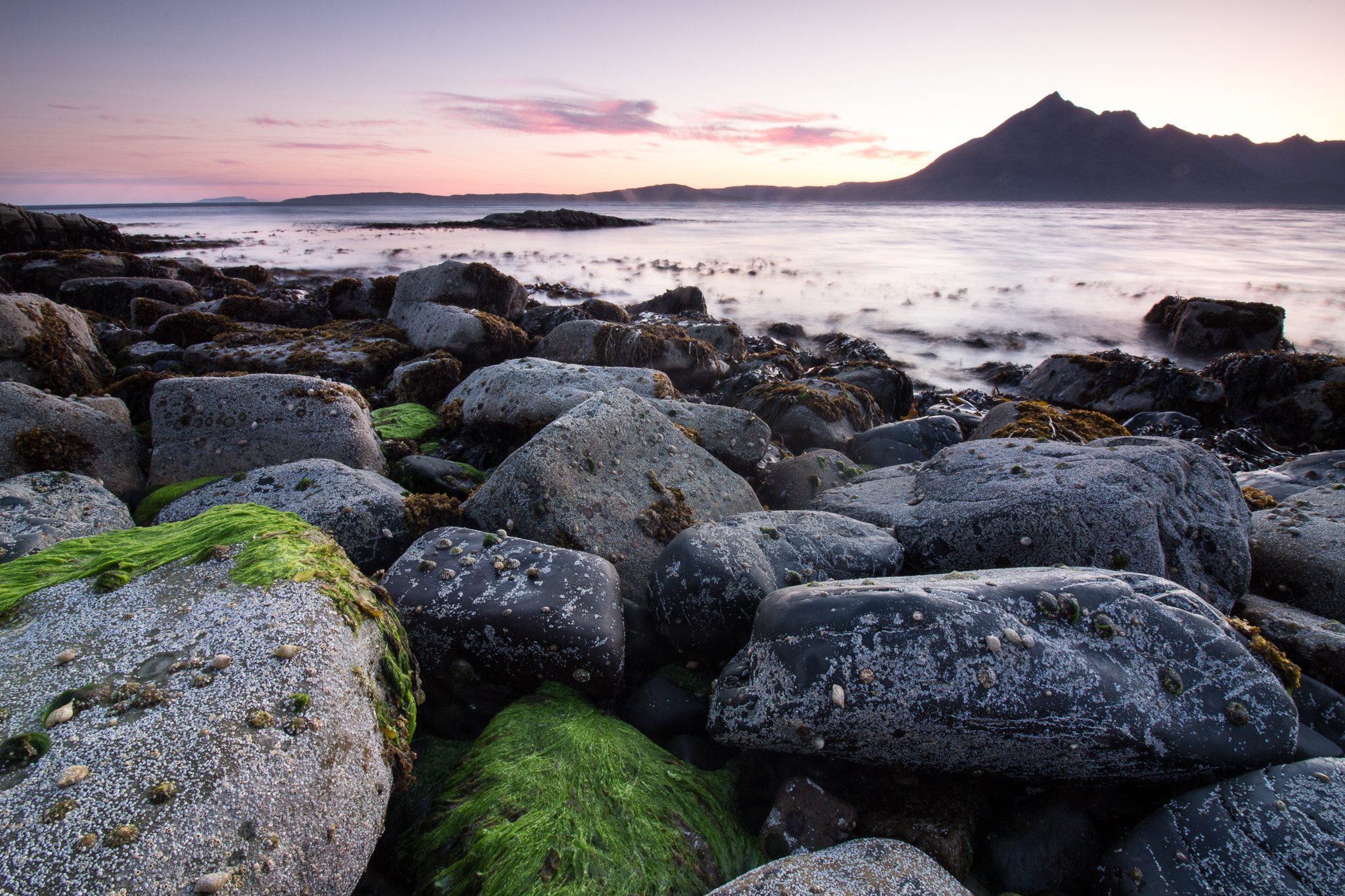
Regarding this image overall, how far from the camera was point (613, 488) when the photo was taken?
401cm

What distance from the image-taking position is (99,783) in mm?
1639

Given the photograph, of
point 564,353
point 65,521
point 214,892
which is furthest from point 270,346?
point 214,892

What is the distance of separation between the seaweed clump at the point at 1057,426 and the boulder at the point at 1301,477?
1.22 m

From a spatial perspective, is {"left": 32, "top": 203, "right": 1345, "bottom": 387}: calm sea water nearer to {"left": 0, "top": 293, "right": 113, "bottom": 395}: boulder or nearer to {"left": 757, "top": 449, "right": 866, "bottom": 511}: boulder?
{"left": 757, "top": 449, "right": 866, "bottom": 511}: boulder

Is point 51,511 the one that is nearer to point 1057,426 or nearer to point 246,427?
point 246,427

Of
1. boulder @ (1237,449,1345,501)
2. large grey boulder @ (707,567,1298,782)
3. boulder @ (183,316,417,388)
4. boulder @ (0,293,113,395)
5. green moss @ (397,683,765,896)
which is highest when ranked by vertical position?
boulder @ (0,293,113,395)

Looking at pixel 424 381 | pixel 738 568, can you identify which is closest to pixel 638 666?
pixel 738 568

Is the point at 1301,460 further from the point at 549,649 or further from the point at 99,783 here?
the point at 99,783

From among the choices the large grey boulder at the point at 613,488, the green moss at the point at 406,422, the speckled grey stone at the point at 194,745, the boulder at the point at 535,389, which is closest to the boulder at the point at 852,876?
the speckled grey stone at the point at 194,745

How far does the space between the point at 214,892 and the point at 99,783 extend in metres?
0.44

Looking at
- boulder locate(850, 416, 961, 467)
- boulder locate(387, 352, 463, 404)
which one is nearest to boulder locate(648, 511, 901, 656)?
boulder locate(850, 416, 961, 467)

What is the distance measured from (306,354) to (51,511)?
496 centimetres

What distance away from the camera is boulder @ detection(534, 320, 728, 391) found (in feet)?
Result: 28.5

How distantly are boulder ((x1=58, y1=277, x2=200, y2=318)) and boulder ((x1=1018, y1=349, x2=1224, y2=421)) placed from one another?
17.1 meters
